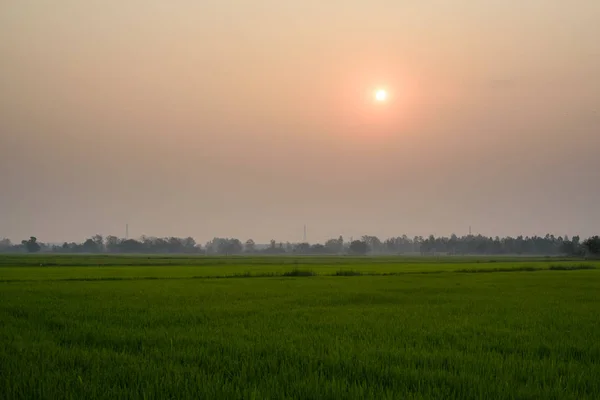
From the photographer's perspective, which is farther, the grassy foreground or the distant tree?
the distant tree

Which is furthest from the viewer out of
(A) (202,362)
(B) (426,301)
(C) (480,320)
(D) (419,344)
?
(B) (426,301)

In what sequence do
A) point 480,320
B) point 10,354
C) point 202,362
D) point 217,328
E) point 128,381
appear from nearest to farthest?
point 128,381 → point 202,362 → point 10,354 → point 217,328 → point 480,320

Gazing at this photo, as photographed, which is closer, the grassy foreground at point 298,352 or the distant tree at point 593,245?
the grassy foreground at point 298,352

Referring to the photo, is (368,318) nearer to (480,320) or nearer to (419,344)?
(480,320)

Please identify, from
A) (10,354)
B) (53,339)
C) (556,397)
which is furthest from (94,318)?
(556,397)

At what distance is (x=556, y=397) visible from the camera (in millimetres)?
5762

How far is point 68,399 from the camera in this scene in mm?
5539

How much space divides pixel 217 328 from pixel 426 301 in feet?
32.3

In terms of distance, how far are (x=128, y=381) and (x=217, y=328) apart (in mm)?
4760

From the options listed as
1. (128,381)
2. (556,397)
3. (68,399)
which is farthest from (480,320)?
(68,399)

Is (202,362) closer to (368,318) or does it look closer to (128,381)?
(128,381)

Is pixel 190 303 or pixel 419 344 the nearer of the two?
pixel 419 344

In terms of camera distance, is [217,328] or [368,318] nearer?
[217,328]

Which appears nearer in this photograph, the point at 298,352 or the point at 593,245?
the point at 298,352
